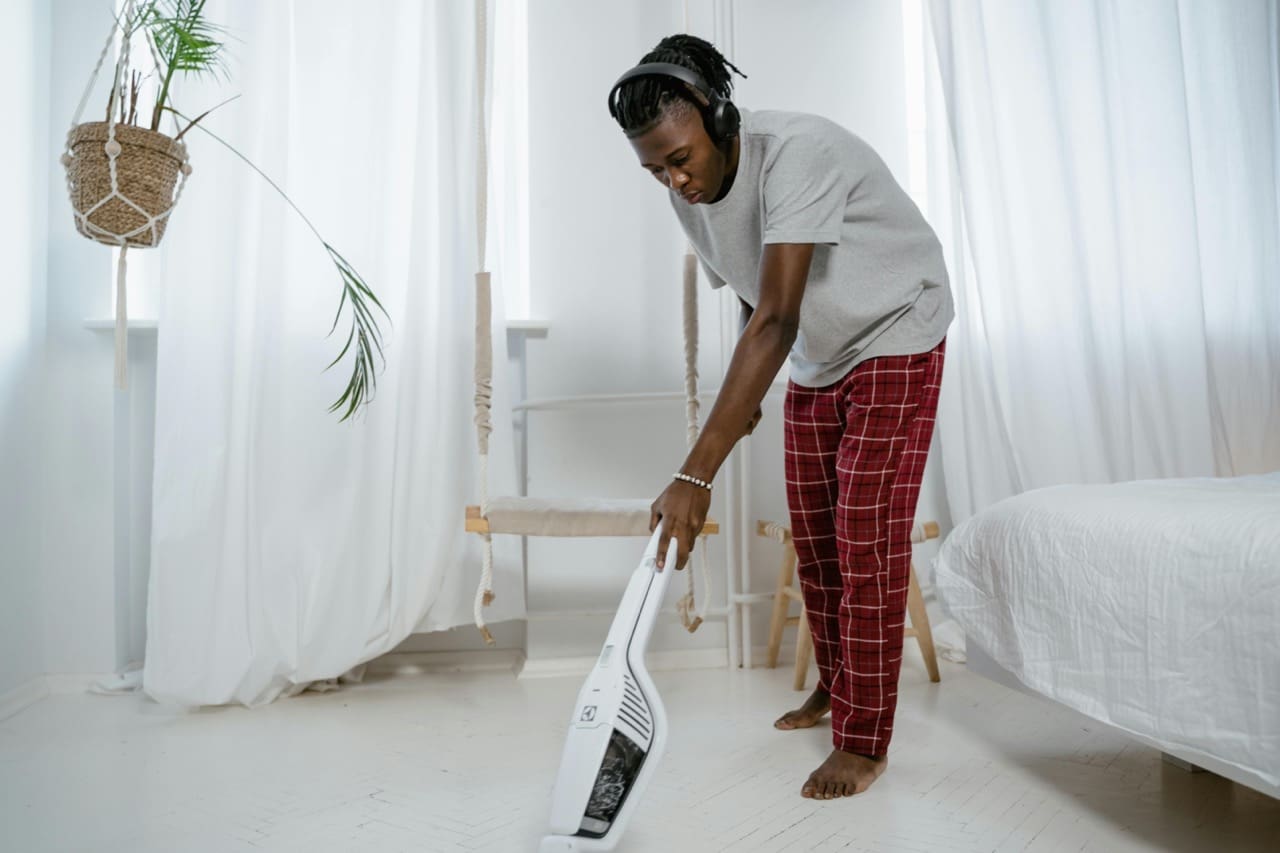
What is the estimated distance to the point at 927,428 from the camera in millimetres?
1548

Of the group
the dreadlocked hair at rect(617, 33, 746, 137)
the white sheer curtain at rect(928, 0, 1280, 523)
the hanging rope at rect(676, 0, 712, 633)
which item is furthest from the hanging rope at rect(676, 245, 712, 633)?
the white sheer curtain at rect(928, 0, 1280, 523)

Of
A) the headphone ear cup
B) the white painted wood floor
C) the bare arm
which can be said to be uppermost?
the headphone ear cup

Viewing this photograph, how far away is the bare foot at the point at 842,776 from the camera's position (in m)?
1.43

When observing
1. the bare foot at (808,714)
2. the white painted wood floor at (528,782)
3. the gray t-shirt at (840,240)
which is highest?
the gray t-shirt at (840,240)

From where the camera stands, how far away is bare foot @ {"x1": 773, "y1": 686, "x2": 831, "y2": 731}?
181 cm

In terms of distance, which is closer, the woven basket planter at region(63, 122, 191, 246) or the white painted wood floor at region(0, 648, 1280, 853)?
the white painted wood floor at region(0, 648, 1280, 853)

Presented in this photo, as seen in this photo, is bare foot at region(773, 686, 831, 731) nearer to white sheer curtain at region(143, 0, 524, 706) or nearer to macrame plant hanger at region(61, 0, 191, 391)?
white sheer curtain at region(143, 0, 524, 706)

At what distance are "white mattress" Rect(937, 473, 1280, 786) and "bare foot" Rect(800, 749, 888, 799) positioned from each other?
0.26 meters

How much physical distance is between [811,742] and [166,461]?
1.46 m

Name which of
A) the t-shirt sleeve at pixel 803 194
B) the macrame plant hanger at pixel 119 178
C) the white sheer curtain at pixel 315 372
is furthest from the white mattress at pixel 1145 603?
the macrame plant hanger at pixel 119 178

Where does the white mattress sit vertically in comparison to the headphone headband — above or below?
below

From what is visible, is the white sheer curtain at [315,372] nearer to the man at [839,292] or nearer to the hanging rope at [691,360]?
the hanging rope at [691,360]

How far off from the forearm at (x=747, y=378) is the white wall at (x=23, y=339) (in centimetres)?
167

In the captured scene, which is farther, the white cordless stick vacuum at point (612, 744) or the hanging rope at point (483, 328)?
the hanging rope at point (483, 328)
